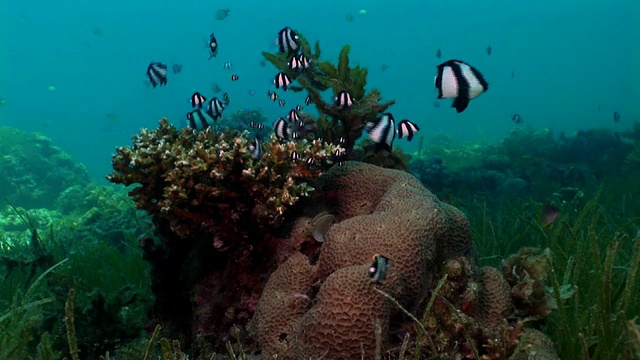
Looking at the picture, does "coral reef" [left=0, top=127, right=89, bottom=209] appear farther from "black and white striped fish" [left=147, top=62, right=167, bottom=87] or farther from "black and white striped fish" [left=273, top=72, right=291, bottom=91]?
"black and white striped fish" [left=273, top=72, right=291, bottom=91]

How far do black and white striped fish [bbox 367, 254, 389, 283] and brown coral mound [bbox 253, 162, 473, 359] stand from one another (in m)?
0.03

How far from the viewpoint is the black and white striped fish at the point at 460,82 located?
3650mm

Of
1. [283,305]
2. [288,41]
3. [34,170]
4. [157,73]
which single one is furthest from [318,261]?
[34,170]

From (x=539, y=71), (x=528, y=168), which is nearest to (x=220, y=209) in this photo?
(x=528, y=168)

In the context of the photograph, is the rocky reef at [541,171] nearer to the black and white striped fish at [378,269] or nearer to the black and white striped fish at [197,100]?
the black and white striped fish at [197,100]

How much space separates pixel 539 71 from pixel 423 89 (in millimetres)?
50818

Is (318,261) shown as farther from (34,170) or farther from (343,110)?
(34,170)

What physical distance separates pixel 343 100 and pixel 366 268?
2444 mm

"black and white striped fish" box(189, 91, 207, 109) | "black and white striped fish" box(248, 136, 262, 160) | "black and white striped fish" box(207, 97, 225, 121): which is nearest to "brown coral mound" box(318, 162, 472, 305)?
"black and white striped fish" box(248, 136, 262, 160)

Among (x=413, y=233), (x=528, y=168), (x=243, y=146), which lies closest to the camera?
(x=413, y=233)

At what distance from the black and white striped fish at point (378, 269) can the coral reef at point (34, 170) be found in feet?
82.8

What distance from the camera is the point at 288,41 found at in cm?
643

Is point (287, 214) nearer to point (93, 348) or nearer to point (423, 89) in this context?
point (93, 348)

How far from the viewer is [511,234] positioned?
653cm
